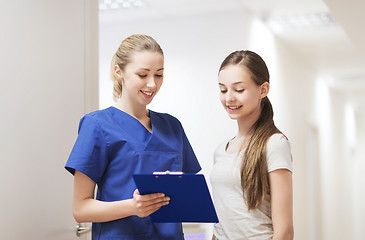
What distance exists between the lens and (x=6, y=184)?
1.60 metres

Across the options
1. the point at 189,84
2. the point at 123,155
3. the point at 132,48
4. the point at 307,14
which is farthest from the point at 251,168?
the point at 307,14

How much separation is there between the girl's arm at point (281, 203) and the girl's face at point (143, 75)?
0.43m

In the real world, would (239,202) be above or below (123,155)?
below

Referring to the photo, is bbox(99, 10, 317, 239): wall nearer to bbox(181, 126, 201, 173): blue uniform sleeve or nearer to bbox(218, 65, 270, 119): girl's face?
Result: bbox(181, 126, 201, 173): blue uniform sleeve

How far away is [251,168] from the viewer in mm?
1466

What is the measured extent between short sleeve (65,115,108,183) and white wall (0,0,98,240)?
32 centimetres

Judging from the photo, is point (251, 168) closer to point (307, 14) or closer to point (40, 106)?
point (40, 106)

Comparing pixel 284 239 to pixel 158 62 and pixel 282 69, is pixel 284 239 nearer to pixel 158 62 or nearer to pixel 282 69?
pixel 158 62

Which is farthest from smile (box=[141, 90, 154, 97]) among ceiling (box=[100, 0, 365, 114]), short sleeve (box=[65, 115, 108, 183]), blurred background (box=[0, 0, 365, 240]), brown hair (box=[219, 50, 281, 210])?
ceiling (box=[100, 0, 365, 114])

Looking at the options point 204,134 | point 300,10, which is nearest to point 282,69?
point 300,10

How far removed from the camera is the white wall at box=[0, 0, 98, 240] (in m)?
1.63

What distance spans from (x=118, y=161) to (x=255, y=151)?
403mm

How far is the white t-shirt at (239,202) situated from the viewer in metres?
1.47

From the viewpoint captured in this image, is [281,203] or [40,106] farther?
[40,106]
